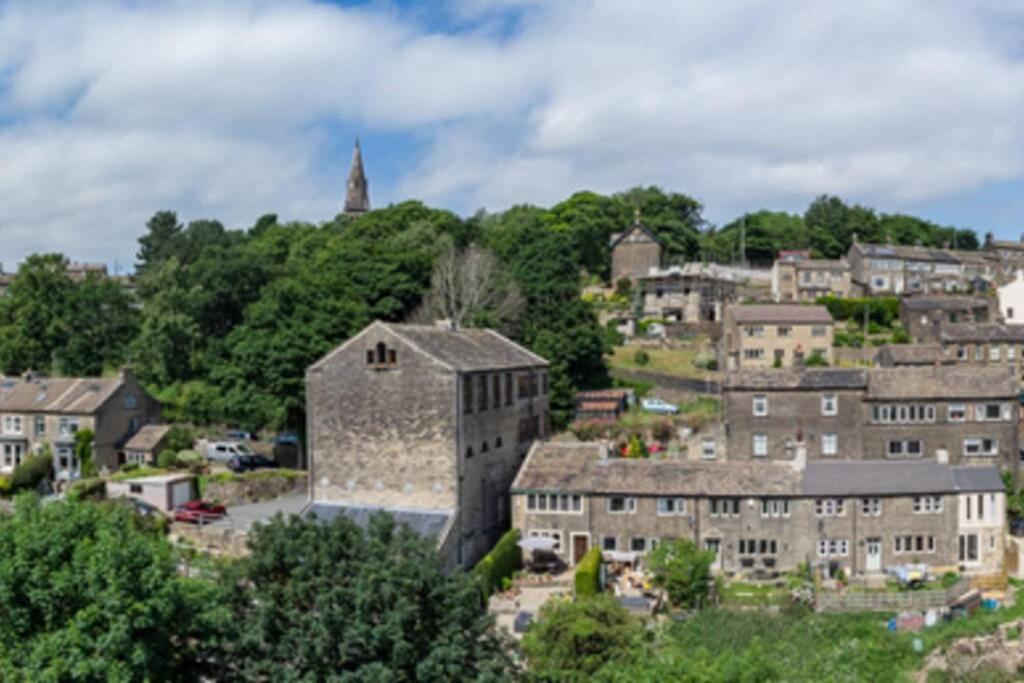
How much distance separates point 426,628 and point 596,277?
239ft

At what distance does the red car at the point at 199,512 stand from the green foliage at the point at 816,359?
1517 inches

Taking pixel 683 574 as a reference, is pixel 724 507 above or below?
above

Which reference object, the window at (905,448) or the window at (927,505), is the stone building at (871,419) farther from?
the window at (927,505)

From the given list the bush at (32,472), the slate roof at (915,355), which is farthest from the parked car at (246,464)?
the slate roof at (915,355)

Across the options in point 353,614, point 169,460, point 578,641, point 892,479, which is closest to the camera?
point 353,614

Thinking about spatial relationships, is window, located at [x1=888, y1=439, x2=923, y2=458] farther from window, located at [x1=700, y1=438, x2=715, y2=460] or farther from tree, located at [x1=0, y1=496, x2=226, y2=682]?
tree, located at [x1=0, y1=496, x2=226, y2=682]

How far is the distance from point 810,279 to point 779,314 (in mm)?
17480

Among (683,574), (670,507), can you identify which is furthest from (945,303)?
(683,574)

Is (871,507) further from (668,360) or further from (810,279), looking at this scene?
(810,279)

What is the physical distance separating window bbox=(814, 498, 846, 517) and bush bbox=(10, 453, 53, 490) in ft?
137

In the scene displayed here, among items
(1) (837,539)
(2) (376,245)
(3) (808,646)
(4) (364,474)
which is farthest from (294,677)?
(2) (376,245)

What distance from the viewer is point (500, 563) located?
1480 inches

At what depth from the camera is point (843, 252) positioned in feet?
326

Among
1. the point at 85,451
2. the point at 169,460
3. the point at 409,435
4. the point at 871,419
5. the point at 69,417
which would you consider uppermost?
the point at 409,435
